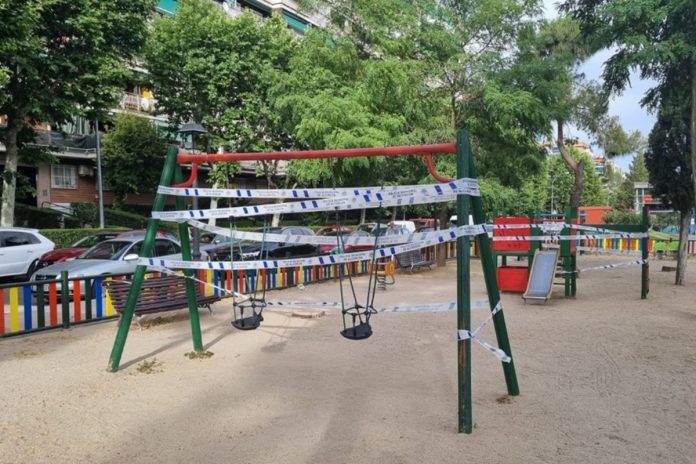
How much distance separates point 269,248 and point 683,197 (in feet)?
35.4

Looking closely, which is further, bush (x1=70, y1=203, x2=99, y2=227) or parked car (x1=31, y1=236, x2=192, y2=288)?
bush (x1=70, y1=203, x2=99, y2=227)

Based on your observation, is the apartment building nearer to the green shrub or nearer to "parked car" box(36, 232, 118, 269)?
the green shrub

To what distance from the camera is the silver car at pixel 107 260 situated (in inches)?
422

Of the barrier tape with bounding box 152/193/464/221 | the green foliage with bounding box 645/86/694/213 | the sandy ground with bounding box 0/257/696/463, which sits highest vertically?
the green foliage with bounding box 645/86/694/213

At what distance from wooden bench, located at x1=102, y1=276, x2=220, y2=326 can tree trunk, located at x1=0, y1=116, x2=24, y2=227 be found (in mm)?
12245

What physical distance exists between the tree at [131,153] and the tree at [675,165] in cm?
2493

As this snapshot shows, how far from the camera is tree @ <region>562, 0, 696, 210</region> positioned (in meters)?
9.73

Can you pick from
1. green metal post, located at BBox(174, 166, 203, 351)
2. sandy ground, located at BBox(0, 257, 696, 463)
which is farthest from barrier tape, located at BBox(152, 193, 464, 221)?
sandy ground, located at BBox(0, 257, 696, 463)

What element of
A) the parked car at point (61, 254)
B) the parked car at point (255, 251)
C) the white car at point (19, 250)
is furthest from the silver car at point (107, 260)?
the white car at point (19, 250)

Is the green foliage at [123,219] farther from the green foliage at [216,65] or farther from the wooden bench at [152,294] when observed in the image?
the wooden bench at [152,294]

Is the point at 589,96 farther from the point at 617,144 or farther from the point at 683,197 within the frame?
the point at 683,197

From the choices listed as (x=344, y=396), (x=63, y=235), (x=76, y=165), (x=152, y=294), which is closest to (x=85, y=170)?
(x=76, y=165)

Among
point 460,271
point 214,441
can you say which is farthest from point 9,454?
point 460,271

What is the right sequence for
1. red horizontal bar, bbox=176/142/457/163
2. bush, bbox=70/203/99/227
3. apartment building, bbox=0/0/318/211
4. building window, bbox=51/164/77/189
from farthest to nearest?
1. building window, bbox=51/164/77/189
2. apartment building, bbox=0/0/318/211
3. bush, bbox=70/203/99/227
4. red horizontal bar, bbox=176/142/457/163
